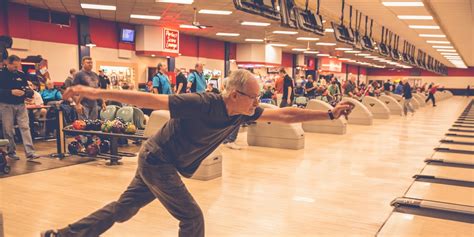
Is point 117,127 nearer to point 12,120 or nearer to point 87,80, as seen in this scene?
point 87,80

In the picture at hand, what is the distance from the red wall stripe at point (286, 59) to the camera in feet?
81.1

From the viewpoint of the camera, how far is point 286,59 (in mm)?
25188

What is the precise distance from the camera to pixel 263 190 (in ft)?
14.7

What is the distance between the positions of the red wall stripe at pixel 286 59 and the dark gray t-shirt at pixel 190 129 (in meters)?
22.6

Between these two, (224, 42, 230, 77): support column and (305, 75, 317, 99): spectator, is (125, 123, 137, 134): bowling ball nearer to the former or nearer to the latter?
(305, 75, 317, 99): spectator

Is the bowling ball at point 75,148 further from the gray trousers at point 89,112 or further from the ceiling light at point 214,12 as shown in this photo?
the ceiling light at point 214,12

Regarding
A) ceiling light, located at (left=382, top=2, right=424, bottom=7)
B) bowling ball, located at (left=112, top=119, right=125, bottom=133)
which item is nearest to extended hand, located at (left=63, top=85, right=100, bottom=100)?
bowling ball, located at (left=112, top=119, right=125, bottom=133)

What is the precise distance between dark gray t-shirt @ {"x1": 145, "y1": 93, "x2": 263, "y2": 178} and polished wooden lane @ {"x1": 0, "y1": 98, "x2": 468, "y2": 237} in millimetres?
1191

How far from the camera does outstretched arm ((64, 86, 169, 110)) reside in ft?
6.49

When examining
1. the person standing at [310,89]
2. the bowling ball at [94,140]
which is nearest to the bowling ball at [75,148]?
the bowling ball at [94,140]

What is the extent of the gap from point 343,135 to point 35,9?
28.4 feet

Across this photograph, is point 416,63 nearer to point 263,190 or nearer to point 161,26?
point 161,26

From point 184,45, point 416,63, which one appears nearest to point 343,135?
point 184,45

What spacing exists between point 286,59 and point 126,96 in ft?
77.8
